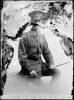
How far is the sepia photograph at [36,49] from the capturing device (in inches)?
183

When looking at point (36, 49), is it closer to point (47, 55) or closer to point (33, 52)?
point (33, 52)

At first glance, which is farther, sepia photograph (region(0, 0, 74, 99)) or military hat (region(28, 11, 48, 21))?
military hat (region(28, 11, 48, 21))

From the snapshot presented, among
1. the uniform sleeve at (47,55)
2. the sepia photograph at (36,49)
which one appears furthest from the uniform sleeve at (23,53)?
the uniform sleeve at (47,55)

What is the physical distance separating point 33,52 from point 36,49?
2.1 inches

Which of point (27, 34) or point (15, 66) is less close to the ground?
point (27, 34)

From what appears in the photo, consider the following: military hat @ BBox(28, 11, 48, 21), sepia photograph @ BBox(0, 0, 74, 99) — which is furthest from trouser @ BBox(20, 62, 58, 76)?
military hat @ BBox(28, 11, 48, 21)

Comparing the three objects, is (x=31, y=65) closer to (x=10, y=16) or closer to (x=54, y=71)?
(x=54, y=71)

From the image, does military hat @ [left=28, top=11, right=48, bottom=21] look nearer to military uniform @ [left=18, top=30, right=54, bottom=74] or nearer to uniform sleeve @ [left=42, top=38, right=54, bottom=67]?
military uniform @ [left=18, top=30, right=54, bottom=74]

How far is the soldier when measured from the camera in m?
4.70

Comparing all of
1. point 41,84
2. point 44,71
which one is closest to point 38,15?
point 44,71

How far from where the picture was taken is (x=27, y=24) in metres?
4.88

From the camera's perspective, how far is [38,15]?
4781mm

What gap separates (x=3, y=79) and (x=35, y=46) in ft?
1.86

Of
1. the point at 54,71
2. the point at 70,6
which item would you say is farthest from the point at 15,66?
the point at 70,6
